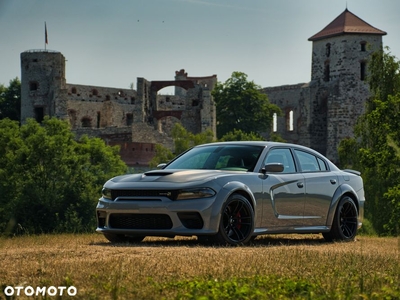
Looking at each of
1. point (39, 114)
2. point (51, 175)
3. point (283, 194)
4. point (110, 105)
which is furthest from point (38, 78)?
point (283, 194)

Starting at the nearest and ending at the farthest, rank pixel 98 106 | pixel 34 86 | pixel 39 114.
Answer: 1. pixel 34 86
2. pixel 39 114
3. pixel 98 106

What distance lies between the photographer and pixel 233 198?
1132 cm

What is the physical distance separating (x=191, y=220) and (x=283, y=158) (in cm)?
218

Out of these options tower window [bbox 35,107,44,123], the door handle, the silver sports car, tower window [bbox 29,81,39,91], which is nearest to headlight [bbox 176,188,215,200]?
the silver sports car

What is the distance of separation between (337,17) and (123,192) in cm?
7273

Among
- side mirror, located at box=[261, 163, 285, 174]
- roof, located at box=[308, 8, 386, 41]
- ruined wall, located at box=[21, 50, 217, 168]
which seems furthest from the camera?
roof, located at box=[308, 8, 386, 41]

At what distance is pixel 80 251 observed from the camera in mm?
10039

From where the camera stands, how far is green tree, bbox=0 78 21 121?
89.6 meters

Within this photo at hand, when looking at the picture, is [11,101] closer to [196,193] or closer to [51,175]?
[51,175]

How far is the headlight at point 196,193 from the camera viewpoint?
1115 centimetres

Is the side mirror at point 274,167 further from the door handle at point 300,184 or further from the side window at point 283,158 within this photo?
the door handle at point 300,184

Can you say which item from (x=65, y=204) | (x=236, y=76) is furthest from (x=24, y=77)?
(x=65, y=204)

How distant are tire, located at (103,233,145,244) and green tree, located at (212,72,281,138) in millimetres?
76110

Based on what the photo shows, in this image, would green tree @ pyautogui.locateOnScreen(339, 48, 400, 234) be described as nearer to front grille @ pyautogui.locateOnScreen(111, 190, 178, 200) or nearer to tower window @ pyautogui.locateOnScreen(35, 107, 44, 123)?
front grille @ pyautogui.locateOnScreen(111, 190, 178, 200)
